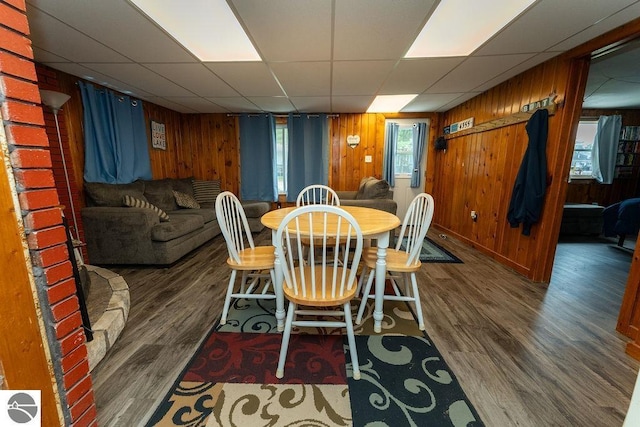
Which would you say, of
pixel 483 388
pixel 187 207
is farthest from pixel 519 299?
pixel 187 207

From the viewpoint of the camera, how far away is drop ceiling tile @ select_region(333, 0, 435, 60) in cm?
161

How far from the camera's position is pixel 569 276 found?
2660 millimetres

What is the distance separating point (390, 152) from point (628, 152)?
178 inches

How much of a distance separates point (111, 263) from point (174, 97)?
7.99ft

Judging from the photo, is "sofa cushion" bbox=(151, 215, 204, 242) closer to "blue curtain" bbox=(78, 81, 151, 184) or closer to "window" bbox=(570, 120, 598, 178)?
"blue curtain" bbox=(78, 81, 151, 184)

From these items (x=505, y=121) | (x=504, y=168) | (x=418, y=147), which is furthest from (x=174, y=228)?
(x=418, y=147)

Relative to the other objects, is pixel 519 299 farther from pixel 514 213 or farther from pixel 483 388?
pixel 483 388

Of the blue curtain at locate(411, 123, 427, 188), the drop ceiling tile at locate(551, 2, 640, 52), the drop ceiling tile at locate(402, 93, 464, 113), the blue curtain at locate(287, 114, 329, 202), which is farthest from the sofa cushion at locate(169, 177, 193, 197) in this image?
the drop ceiling tile at locate(551, 2, 640, 52)

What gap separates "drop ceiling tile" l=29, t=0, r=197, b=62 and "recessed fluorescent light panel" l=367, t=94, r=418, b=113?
268 centimetres

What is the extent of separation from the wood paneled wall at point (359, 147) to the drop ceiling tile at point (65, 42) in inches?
132

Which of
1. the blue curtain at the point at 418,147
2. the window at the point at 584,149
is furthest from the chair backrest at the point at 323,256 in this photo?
the window at the point at 584,149

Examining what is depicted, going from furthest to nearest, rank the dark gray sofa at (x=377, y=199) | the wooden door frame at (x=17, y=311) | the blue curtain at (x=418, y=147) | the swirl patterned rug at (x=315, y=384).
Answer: the blue curtain at (x=418, y=147)
the dark gray sofa at (x=377, y=199)
the swirl patterned rug at (x=315, y=384)
the wooden door frame at (x=17, y=311)

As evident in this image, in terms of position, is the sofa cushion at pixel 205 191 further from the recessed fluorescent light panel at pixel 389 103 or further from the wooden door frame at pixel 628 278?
the wooden door frame at pixel 628 278

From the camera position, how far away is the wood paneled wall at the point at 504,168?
91.9 inches
